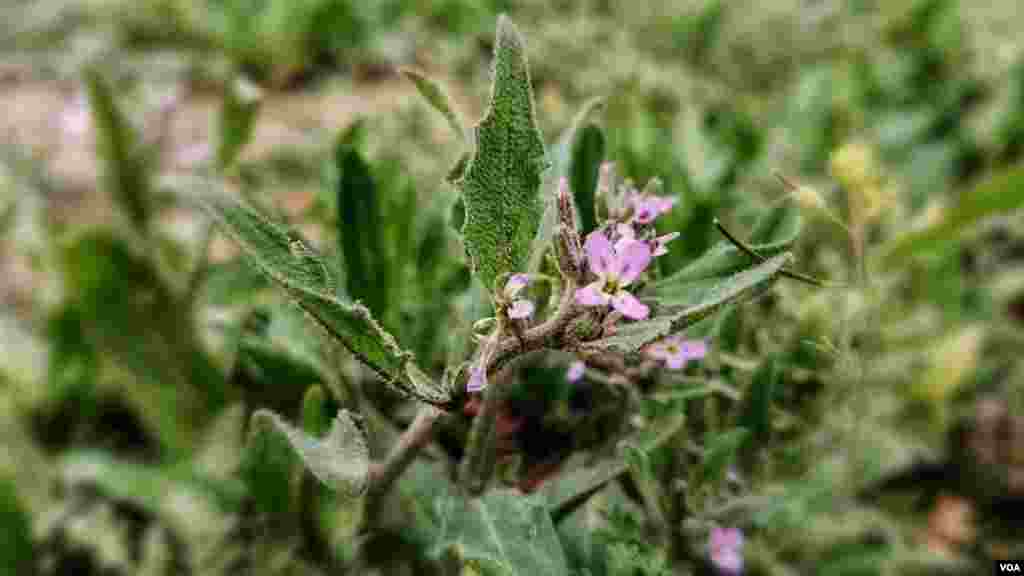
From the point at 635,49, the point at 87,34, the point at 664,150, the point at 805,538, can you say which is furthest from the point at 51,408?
the point at 635,49

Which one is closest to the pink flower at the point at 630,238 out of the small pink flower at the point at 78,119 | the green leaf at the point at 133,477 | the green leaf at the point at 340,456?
the green leaf at the point at 340,456

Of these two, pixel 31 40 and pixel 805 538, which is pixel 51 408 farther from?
pixel 31 40

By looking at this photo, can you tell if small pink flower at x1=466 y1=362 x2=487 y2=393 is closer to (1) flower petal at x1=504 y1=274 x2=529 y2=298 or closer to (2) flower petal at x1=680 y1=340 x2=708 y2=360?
(1) flower petal at x1=504 y1=274 x2=529 y2=298

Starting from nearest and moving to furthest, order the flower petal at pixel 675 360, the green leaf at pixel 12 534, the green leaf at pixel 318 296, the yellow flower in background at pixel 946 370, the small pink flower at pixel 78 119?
the green leaf at pixel 318 296 → the flower petal at pixel 675 360 → the green leaf at pixel 12 534 → the yellow flower in background at pixel 946 370 → the small pink flower at pixel 78 119

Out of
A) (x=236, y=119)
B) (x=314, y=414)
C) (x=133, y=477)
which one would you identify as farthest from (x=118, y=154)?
(x=314, y=414)

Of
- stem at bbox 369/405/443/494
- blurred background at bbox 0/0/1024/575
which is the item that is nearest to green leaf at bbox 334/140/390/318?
blurred background at bbox 0/0/1024/575

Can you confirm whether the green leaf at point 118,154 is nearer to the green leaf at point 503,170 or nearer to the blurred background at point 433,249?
the blurred background at point 433,249
